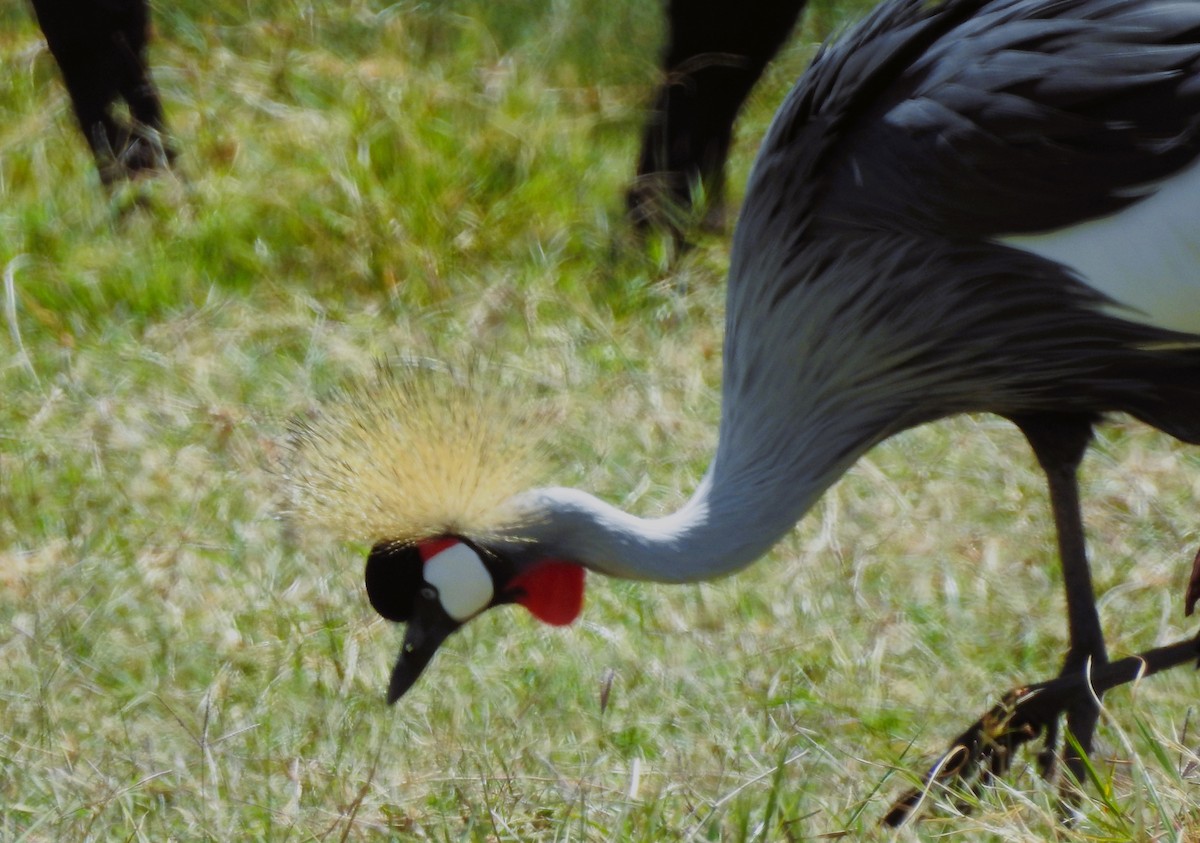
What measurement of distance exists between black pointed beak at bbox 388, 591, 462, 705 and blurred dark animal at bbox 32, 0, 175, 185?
61.4 inches

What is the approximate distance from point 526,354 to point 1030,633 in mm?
990

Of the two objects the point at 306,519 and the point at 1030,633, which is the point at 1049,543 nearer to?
the point at 1030,633

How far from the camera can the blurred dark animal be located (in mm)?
3002

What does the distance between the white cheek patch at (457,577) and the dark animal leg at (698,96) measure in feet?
4.42

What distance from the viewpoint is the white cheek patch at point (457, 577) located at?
181cm

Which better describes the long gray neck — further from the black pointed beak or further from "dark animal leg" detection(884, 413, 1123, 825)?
"dark animal leg" detection(884, 413, 1123, 825)

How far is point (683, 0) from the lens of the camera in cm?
298

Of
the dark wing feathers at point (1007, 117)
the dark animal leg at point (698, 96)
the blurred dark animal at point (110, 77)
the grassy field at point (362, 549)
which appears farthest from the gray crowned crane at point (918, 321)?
the blurred dark animal at point (110, 77)

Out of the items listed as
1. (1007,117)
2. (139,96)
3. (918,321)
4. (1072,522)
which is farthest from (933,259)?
(139,96)

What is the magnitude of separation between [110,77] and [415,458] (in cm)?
157

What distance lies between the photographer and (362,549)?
2.34 meters

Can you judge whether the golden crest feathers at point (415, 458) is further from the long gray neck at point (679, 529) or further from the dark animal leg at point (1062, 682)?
the dark animal leg at point (1062, 682)

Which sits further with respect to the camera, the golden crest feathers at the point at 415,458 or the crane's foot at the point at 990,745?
the golden crest feathers at the point at 415,458

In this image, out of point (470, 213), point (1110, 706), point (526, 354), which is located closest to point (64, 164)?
point (470, 213)
